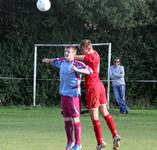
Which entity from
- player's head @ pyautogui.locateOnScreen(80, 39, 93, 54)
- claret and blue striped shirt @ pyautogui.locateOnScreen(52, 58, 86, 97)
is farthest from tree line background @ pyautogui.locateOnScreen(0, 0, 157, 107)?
claret and blue striped shirt @ pyautogui.locateOnScreen(52, 58, 86, 97)

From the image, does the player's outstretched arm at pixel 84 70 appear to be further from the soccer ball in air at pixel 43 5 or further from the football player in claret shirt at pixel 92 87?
the soccer ball in air at pixel 43 5

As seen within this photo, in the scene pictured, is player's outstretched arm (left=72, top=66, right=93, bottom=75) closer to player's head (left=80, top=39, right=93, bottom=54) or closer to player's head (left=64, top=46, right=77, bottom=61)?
player's head (left=64, top=46, right=77, bottom=61)

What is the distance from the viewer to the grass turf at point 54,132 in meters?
13.4

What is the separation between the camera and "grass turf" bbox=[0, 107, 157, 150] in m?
13.4

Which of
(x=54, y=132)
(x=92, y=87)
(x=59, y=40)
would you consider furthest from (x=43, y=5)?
(x=92, y=87)

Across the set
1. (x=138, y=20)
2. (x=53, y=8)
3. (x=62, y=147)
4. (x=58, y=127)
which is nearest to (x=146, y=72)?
(x=138, y=20)

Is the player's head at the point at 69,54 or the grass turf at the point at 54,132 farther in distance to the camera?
the grass turf at the point at 54,132

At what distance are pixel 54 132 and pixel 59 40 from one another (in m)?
14.2

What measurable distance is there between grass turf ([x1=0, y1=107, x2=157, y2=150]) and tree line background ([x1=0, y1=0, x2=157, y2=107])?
5972 mm

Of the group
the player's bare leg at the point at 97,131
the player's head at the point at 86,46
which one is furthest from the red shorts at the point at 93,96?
the player's head at the point at 86,46

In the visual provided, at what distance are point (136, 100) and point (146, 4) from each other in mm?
4500

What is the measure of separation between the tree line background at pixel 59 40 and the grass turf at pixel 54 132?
5972 millimetres

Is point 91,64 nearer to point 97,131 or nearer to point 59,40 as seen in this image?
point 97,131

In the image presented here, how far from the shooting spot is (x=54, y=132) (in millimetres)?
16500
